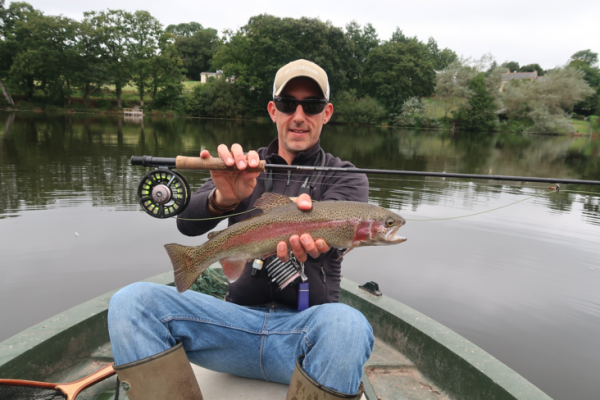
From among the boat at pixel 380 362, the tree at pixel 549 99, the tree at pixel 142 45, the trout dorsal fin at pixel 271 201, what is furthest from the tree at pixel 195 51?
the trout dorsal fin at pixel 271 201

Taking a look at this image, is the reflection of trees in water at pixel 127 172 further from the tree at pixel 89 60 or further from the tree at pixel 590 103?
the tree at pixel 590 103

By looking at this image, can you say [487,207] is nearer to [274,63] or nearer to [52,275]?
[52,275]

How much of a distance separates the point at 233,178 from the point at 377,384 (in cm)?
252

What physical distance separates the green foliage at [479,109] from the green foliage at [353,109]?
14.6 meters

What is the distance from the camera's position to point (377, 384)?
3592mm

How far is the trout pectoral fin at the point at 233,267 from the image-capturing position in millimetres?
2746

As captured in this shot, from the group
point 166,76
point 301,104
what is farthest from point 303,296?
point 166,76

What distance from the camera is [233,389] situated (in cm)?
285

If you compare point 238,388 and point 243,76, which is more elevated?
point 243,76

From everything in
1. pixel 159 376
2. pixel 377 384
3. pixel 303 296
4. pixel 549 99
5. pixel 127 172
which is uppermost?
pixel 549 99

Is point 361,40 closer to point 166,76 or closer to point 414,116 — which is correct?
point 414,116

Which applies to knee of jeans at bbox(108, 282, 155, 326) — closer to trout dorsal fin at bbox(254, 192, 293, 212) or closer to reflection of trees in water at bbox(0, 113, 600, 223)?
trout dorsal fin at bbox(254, 192, 293, 212)

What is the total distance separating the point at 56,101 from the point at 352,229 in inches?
2683

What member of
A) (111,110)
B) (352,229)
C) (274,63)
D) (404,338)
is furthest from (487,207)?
(111,110)
